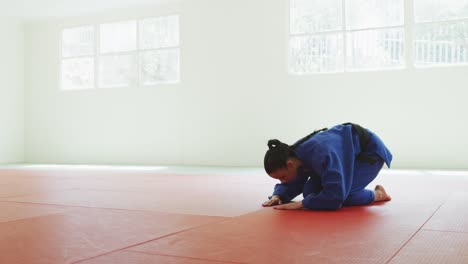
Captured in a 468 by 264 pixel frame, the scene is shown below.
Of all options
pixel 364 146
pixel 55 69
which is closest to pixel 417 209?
pixel 364 146

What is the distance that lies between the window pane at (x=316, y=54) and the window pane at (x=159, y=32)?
2.79m

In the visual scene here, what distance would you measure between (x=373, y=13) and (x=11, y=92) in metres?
9.04

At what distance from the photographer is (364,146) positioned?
3721mm

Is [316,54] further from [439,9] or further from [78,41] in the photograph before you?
[78,41]

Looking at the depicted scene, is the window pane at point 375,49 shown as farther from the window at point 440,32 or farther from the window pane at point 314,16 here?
the window pane at point 314,16

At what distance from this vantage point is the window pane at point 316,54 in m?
9.45

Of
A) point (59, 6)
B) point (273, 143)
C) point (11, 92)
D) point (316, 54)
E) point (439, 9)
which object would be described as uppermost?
point (59, 6)

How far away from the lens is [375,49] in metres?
9.19

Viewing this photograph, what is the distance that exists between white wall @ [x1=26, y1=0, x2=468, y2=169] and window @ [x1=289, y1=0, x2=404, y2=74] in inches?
9.4

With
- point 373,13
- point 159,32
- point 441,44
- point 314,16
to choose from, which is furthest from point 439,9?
point 159,32

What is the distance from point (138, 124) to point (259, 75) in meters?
3.20

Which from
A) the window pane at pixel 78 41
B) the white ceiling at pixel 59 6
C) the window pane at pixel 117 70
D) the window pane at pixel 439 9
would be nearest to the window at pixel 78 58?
the window pane at pixel 78 41

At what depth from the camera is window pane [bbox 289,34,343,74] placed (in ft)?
31.0

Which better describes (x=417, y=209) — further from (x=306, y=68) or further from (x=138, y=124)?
(x=138, y=124)
